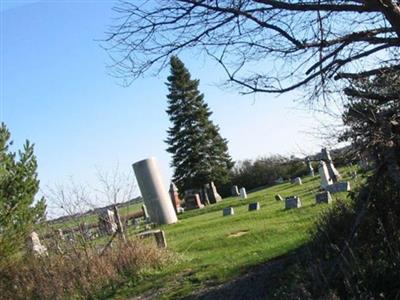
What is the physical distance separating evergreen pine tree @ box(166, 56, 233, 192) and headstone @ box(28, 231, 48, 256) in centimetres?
3697

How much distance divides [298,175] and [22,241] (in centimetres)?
A: 2817

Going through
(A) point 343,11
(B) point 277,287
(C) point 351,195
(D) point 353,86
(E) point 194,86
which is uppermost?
(E) point 194,86

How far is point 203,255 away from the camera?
1387 cm

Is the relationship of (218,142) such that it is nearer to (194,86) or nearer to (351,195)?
(194,86)

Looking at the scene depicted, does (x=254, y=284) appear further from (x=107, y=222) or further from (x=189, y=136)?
(x=189, y=136)

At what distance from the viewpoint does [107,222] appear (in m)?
15.2

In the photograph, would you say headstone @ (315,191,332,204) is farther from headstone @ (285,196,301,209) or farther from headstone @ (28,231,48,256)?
headstone @ (28,231,48,256)

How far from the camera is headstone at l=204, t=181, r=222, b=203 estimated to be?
166 ft

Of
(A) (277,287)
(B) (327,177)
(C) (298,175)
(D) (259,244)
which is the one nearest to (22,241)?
(D) (259,244)

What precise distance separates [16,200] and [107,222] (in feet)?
8.99

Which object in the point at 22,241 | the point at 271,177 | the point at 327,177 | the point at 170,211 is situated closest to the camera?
the point at 22,241

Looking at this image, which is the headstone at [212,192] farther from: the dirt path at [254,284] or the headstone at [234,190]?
the dirt path at [254,284]

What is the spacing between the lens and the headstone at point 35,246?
14.8 metres

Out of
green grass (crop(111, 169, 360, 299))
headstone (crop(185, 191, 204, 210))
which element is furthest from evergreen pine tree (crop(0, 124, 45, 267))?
headstone (crop(185, 191, 204, 210))
